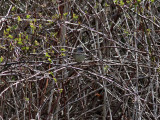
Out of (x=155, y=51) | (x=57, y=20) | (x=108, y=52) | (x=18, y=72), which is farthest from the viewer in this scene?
(x=108, y=52)

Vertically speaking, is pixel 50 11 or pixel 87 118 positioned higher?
pixel 50 11

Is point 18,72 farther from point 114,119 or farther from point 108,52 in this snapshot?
point 114,119

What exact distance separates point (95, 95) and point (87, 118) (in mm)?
373

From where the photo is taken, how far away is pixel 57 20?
3.15 m

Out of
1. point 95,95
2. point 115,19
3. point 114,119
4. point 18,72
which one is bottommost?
point 114,119

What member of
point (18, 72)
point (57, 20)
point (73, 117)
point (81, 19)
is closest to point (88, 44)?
point (81, 19)

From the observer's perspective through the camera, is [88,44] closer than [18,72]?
No

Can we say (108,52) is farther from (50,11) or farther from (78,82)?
(50,11)

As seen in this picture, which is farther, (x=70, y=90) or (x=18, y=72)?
(x=70, y=90)

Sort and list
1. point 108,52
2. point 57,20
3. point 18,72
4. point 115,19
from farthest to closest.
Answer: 1. point 115,19
2. point 108,52
3. point 57,20
4. point 18,72

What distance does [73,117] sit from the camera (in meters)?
4.35

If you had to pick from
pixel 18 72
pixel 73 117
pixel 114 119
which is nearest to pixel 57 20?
pixel 18 72

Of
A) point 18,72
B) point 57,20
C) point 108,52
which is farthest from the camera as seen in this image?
point 108,52

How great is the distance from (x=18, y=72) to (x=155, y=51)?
144cm
